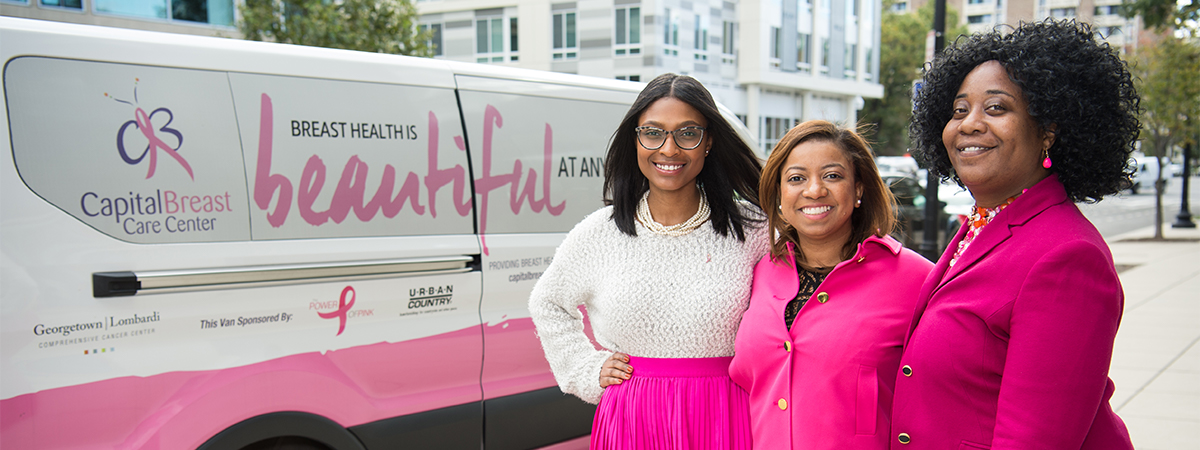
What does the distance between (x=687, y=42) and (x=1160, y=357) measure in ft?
78.1

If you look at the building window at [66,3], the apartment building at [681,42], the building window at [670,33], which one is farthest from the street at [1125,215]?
the building window at [66,3]

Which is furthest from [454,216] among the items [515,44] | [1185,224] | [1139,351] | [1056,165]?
[515,44]

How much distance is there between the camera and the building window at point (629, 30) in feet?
91.3

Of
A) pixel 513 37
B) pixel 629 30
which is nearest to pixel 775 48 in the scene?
pixel 629 30

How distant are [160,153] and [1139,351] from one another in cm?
738

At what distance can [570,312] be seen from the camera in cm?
254

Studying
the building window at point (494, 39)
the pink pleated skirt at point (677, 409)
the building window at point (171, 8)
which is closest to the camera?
the pink pleated skirt at point (677, 409)

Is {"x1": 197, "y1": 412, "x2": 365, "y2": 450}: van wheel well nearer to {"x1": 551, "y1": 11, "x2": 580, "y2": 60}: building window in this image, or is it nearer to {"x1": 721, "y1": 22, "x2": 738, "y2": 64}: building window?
{"x1": 551, "y1": 11, "x2": 580, "y2": 60}: building window

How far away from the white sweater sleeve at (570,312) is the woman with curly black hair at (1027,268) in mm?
995

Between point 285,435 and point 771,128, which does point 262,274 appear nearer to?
point 285,435

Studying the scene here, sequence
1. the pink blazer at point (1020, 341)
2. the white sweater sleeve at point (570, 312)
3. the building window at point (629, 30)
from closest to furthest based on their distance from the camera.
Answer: the pink blazer at point (1020, 341), the white sweater sleeve at point (570, 312), the building window at point (629, 30)

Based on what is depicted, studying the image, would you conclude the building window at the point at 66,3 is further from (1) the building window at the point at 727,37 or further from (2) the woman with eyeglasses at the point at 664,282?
(1) the building window at the point at 727,37

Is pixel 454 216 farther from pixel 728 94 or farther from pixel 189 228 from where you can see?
pixel 728 94

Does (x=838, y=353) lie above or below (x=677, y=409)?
above
